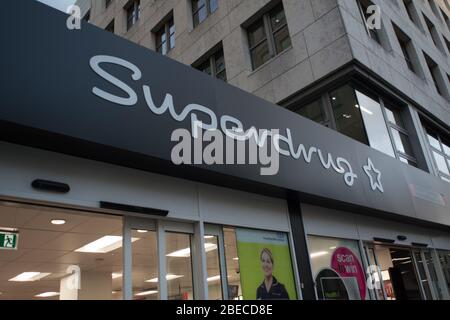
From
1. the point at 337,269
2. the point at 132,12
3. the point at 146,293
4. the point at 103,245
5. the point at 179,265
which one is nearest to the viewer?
the point at 146,293

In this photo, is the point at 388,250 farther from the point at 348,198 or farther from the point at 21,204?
the point at 21,204

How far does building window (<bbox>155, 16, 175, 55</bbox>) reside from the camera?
13.5 meters

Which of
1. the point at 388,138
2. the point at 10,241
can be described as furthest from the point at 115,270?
the point at 388,138

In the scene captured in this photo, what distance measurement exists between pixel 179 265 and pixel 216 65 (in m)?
8.06

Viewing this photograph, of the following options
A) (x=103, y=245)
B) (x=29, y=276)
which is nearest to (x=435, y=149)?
(x=103, y=245)

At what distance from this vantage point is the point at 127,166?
429 centimetres

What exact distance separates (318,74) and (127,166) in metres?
5.85

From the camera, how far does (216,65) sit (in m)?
11.6

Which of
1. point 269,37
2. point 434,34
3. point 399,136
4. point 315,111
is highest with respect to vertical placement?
point 434,34

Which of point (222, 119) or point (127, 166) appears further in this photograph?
point (222, 119)

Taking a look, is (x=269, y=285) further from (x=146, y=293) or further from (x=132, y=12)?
(x=132, y=12)

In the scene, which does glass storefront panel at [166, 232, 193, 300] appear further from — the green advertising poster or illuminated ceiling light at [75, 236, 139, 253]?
illuminated ceiling light at [75, 236, 139, 253]

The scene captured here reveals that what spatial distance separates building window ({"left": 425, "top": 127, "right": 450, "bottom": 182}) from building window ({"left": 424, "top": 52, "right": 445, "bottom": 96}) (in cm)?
210

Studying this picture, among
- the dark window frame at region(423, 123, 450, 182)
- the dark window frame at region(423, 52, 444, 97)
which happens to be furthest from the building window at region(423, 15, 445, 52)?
the dark window frame at region(423, 123, 450, 182)
